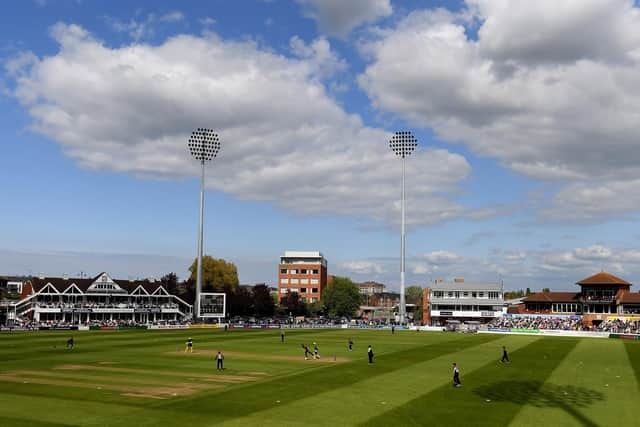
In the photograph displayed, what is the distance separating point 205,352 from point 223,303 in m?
61.7

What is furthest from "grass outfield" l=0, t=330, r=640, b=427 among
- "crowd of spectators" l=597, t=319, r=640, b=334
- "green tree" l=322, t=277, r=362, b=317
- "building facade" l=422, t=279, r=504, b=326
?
"green tree" l=322, t=277, r=362, b=317

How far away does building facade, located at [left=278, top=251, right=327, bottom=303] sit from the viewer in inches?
7308

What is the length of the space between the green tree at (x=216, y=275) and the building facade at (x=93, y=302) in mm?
11047

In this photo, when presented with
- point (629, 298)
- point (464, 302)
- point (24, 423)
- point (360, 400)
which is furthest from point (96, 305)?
point (629, 298)

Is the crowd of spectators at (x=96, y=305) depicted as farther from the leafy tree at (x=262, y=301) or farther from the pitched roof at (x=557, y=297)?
the pitched roof at (x=557, y=297)

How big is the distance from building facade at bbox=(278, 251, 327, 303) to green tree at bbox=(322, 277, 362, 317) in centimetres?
2195

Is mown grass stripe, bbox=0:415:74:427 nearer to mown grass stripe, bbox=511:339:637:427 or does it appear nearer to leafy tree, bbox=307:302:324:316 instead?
mown grass stripe, bbox=511:339:637:427

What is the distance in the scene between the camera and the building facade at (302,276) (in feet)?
609

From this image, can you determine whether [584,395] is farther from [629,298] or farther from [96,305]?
[96,305]

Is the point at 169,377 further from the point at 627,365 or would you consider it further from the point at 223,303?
the point at 223,303

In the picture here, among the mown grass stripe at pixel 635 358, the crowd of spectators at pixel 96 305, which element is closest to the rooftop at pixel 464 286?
the crowd of spectators at pixel 96 305

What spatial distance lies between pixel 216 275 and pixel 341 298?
111 ft

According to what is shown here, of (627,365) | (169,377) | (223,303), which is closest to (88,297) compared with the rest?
(223,303)

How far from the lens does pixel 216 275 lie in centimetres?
15088
